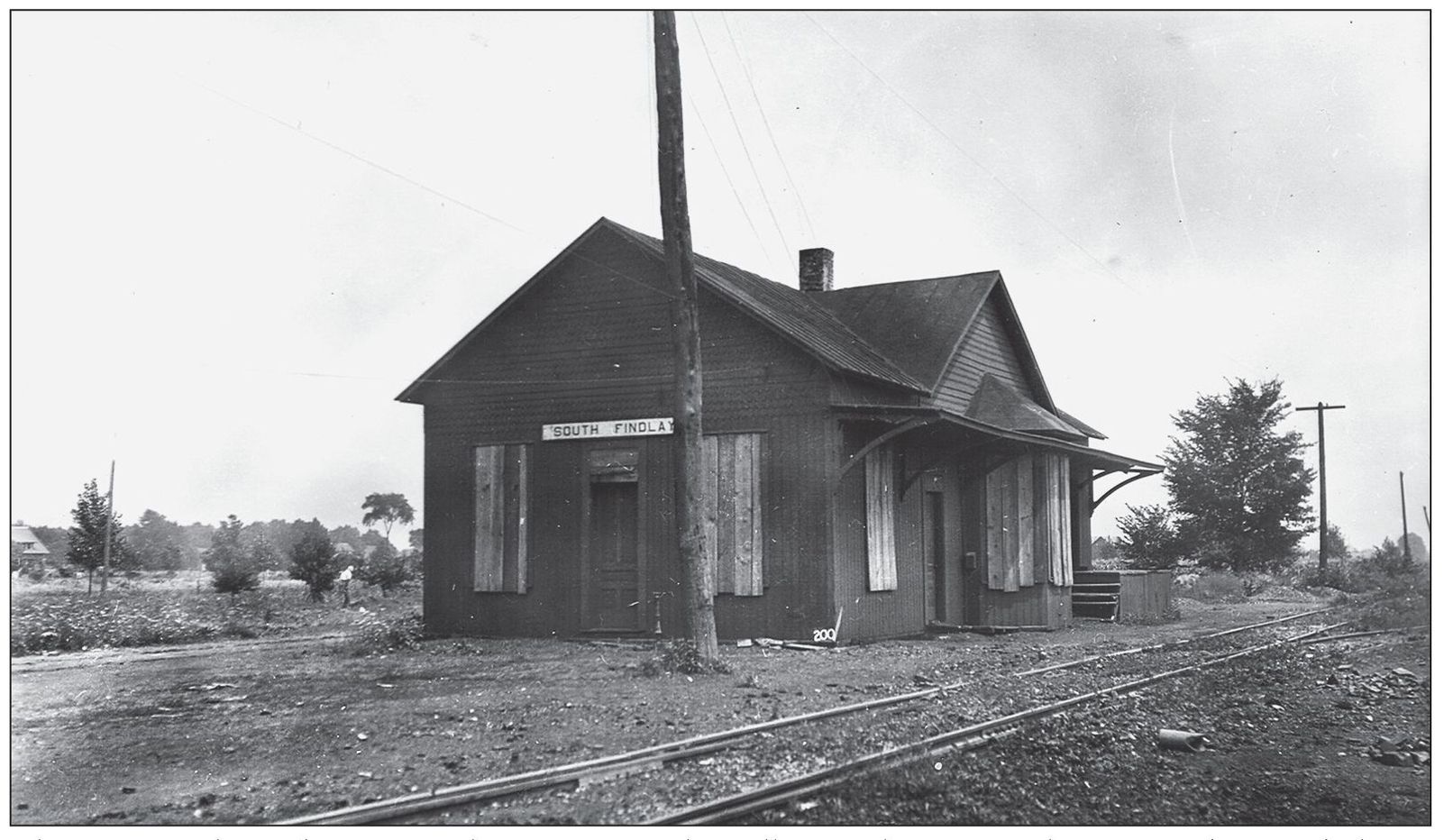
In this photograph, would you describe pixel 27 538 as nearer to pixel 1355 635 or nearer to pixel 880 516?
pixel 880 516

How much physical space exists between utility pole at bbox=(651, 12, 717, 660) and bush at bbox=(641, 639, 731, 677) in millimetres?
88

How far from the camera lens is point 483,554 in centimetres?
1686

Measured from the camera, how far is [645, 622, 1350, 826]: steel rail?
620 centimetres

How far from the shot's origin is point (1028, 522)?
19000mm

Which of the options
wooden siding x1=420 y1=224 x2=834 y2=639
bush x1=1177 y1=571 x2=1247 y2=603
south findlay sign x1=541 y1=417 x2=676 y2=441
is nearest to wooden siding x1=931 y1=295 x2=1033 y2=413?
wooden siding x1=420 y1=224 x2=834 y2=639

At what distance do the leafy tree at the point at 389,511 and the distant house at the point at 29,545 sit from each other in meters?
7.62

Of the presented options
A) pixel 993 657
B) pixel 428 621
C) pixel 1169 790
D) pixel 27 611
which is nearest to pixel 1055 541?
pixel 993 657

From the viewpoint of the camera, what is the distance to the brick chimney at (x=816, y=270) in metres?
23.6

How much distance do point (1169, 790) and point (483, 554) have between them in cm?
1155

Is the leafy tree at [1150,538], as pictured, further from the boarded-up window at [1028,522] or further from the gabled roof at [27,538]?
the gabled roof at [27,538]

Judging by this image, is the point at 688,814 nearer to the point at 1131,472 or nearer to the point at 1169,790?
the point at 1169,790

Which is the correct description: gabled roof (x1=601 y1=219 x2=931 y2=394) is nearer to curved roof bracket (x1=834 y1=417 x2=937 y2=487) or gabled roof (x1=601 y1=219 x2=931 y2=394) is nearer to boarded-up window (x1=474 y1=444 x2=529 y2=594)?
curved roof bracket (x1=834 y1=417 x2=937 y2=487)

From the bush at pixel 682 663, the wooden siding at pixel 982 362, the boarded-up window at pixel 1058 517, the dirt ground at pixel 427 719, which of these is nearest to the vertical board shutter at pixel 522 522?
the dirt ground at pixel 427 719

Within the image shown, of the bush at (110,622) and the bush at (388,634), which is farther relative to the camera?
the bush at (110,622)
